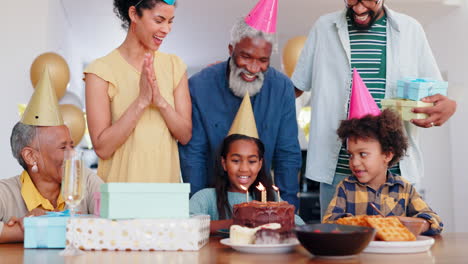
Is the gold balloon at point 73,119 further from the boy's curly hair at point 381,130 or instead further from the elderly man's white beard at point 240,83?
the boy's curly hair at point 381,130

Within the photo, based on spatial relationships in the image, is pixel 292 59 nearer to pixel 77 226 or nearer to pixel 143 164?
pixel 143 164

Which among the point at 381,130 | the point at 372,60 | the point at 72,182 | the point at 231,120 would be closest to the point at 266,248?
the point at 72,182

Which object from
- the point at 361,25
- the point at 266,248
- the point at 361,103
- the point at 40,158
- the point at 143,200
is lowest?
the point at 266,248

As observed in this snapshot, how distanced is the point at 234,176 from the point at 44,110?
30.5 inches

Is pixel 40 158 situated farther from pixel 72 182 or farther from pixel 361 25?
pixel 361 25

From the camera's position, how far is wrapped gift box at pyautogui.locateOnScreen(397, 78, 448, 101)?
2.17m

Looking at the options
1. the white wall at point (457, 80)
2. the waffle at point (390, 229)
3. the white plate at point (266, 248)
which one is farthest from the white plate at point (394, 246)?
the white wall at point (457, 80)

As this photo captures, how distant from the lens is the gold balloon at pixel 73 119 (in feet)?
14.1

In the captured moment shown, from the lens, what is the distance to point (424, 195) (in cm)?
789

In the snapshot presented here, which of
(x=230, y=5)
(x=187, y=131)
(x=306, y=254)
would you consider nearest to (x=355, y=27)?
(x=187, y=131)

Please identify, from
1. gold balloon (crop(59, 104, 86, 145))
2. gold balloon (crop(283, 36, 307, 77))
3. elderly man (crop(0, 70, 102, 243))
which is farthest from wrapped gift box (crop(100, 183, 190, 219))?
gold balloon (crop(283, 36, 307, 77))

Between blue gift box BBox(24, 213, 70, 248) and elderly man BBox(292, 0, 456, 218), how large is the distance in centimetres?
121

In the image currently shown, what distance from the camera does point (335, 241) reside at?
1234 mm

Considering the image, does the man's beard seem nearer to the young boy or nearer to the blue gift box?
the young boy
